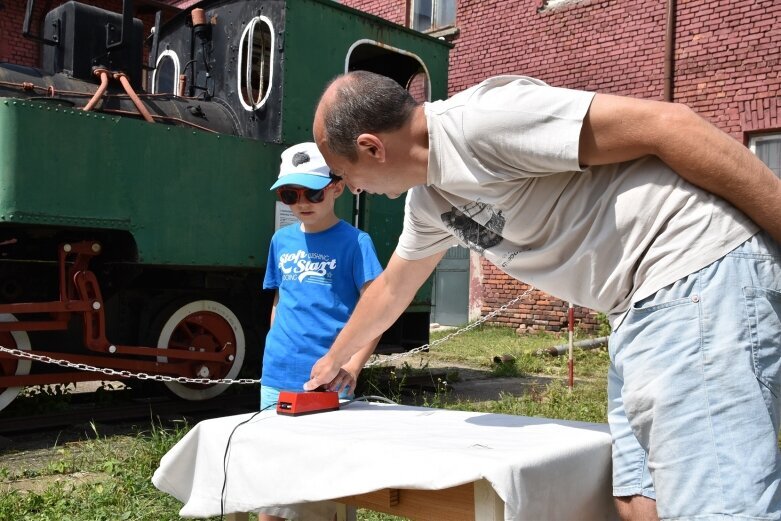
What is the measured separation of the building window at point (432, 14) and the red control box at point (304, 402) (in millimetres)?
11168

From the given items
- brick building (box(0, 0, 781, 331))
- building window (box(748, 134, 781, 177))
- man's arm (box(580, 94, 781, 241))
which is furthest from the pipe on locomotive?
building window (box(748, 134, 781, 177))

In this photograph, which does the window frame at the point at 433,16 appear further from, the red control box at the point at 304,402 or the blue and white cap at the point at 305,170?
the red control box at the point at 304,402

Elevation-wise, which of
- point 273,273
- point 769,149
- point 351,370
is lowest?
point 351,370

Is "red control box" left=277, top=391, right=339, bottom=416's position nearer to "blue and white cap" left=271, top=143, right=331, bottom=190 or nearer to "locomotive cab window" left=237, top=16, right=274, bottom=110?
"blue and white cap" left=271, top=143, right=331, bottom=190

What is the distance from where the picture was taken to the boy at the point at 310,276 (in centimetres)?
289

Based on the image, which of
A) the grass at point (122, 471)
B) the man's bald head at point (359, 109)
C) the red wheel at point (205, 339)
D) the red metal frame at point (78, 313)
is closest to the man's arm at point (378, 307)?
the man's bald head at point (359, 109)

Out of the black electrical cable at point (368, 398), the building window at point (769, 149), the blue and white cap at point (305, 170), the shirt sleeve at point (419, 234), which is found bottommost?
the black electrical cable at point (368, 398)

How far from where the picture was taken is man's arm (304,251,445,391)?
84.3 inches

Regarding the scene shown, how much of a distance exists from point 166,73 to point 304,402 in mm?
5419

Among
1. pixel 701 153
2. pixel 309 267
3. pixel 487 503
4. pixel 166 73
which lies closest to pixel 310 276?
pixel 309 267

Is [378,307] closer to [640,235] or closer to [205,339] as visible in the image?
[640,235]

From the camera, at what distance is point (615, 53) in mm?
10648

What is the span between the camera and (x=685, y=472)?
1.43 meters

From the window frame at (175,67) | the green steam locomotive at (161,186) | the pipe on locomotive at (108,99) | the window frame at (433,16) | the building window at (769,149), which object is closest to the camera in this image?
the green steam locomotive at (161,186)
